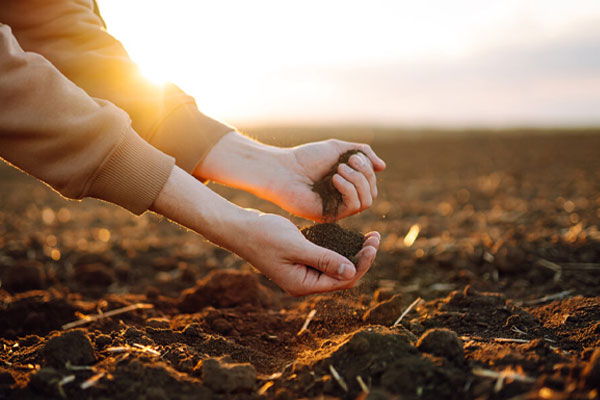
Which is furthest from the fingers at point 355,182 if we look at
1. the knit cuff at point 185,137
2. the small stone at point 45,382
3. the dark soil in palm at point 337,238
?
the small stone at point 45,382

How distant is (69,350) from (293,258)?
0.97 m

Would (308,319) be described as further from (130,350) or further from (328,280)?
(130,350)

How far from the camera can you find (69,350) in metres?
1.74

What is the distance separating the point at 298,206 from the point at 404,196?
467cm

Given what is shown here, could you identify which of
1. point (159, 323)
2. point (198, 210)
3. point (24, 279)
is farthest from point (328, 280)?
point (24, 279)

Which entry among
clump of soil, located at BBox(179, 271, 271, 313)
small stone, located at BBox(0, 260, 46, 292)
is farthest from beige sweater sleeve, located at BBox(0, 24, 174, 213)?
small stone, located at BBox(0, 260, 46, 292)

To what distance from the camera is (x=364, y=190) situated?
8.19 feet

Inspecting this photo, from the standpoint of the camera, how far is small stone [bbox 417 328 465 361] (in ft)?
5.39

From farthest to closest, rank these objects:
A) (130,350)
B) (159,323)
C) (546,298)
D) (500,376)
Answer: (546,298) < (159,323) < (130,350) < (500,376)

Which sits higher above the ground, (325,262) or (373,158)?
(373,158)

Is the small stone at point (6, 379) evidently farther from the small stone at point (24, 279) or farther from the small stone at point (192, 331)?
the small stone at point (24, 279)

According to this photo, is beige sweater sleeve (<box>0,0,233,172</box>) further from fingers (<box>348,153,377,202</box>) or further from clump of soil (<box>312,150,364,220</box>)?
fingers (<box>348,153,377,202</box>)

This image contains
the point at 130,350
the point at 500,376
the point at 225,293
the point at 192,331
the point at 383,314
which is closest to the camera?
the point at 500,376

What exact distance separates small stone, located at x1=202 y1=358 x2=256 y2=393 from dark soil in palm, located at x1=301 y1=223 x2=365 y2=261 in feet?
2.73
